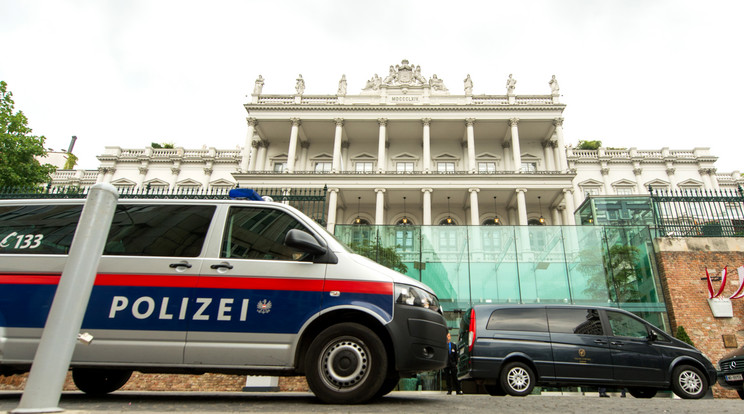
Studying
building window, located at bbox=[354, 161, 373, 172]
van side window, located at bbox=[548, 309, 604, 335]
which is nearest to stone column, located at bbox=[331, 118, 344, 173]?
building window, located at bbox=[354, 161, 373, 172]

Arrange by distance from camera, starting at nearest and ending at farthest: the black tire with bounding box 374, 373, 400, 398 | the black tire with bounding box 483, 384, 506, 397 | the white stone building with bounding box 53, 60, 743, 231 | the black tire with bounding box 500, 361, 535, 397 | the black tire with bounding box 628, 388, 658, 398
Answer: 1. the black tire with bounding box 374, 373, 400, 398
2. the black tire with bounding box 500, 361, 535, 397
3. the black tire with bounding box 483, 384, 506, 397
4. the black tire with bounding box 628, 388, 658, 398
5. the white stone building with bounding box 53, 60, 743, 231

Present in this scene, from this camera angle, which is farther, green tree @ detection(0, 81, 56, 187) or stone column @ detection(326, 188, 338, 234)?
stone column @ detection(326, 188, 338, 234)

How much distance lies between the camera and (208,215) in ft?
13.6

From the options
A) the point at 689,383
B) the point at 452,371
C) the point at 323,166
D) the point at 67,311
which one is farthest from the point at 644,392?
the point at 323,166

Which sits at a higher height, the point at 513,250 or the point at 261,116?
the point at 261,116

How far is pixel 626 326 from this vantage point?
746 centimetres

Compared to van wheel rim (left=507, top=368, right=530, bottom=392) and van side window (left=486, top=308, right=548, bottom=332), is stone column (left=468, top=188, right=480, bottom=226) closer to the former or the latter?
van side window (left=486, top=308, right=548, bottom=332)

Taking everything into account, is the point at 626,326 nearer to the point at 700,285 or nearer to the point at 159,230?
the point at 700,285

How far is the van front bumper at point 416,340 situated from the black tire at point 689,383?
5.90m

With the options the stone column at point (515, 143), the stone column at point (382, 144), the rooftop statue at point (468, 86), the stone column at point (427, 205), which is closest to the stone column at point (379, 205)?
the stone column at point (382, 144)

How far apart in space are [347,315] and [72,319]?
218 centimetres

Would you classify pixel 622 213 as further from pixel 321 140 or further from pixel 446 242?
pixel 321 140

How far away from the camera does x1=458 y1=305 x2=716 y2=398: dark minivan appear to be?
22.8ft

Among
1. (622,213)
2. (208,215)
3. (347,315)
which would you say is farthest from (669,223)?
(208,215)
